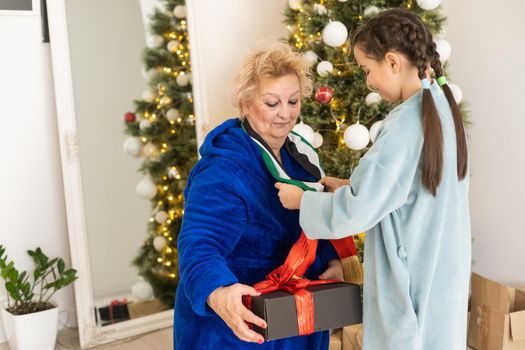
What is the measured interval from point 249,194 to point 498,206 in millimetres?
1899

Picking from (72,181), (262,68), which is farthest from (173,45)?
(262,68)

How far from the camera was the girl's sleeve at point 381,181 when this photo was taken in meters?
1.27

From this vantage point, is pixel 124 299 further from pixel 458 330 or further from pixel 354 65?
Answer: pixel 458 330

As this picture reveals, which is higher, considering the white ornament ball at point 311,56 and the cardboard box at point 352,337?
the white ornament ball at point 311,56

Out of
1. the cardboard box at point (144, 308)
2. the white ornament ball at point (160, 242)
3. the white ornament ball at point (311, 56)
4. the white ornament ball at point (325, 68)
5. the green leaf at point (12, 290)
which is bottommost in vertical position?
the cardboard box at point (144, 308)

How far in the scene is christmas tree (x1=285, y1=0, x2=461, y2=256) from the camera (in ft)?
8.78

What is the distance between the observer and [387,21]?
4.44 feet

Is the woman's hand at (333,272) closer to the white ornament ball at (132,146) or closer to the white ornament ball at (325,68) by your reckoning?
the white ornament ball at (325,68)

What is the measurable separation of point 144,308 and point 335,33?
192 cm

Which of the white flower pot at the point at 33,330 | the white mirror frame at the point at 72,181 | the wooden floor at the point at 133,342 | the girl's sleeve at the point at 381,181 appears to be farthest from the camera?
the wooden floor at the point at 133,342

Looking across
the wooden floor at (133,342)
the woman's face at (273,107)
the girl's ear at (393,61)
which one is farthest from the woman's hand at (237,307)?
the wooden floor at (133,342)

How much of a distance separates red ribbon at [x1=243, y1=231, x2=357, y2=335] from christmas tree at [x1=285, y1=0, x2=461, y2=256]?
114 cm

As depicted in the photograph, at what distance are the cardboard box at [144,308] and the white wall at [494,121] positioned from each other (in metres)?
1.80

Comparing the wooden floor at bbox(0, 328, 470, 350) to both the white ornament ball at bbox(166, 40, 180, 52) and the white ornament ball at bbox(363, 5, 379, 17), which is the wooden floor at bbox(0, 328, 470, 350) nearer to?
the white ornament ball at bbox(166, 40, 180, 52)
